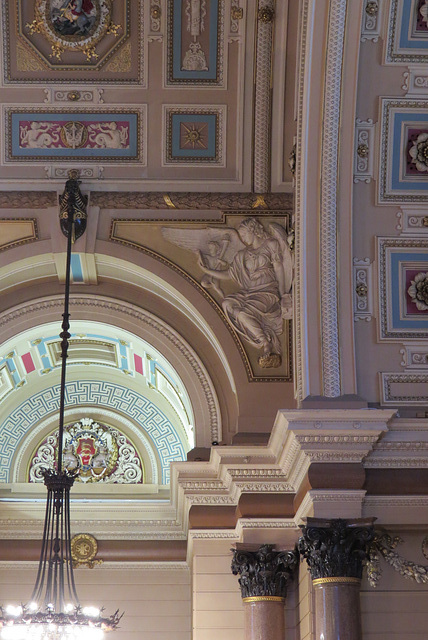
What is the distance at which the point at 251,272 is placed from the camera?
11.4 meters

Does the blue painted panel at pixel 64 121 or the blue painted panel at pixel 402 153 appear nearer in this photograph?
the blue painted panel at pixel 402 153

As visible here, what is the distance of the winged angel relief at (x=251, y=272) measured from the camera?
1128 cm

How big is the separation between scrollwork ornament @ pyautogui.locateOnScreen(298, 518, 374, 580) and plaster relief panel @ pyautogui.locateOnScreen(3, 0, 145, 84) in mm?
5672

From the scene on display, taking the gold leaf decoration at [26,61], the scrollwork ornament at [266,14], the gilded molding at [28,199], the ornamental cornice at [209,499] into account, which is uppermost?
the scrollwork ornament at [266,14]

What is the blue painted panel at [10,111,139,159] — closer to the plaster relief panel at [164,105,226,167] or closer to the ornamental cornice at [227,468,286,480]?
the plaster relief panel at [164,105,226,167]

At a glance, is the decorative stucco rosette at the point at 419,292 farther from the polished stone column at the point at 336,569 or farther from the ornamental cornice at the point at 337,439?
the polished stone column at the point at 336,569

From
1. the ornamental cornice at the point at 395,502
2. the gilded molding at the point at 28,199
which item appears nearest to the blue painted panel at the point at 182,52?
the gilded molding at the point at 28,199

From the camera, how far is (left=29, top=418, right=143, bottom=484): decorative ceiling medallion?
607 inches

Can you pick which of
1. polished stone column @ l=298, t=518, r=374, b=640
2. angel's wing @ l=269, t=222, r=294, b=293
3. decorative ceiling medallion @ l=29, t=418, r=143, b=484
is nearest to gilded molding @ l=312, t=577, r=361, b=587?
polished stone column @ l=298, t=518, r=374, b=640

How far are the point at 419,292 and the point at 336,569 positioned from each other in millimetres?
3111

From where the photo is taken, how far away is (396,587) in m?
9.16

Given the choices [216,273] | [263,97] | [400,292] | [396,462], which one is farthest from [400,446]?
[263,97]

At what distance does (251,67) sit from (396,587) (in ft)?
19.9

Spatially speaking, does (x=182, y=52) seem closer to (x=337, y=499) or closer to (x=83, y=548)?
(x=337, y=499)
